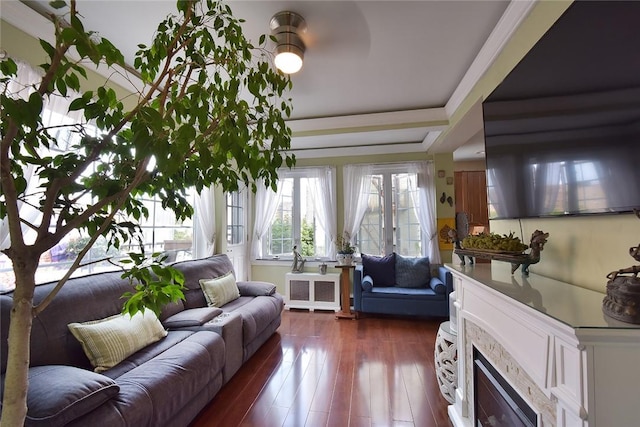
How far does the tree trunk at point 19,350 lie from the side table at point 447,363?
2309 mm

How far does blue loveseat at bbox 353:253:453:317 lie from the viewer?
3873 mm

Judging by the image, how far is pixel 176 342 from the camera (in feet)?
7.01

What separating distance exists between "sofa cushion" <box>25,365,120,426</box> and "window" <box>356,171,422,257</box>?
396 centimetres

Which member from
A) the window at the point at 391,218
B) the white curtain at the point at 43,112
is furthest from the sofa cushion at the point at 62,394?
the window at the point at 391,218

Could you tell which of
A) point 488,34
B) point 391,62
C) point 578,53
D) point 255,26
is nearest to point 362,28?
point 391,62

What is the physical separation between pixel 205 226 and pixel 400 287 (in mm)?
2893

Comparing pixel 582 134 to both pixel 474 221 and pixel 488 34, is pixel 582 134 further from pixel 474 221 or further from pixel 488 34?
pixel 474 221

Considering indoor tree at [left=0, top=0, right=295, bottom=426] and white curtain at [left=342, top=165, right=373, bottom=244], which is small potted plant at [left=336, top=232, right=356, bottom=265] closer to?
white curtain at [left=342, top=165, right=373, bottom=244]

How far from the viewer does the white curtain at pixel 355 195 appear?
15.9ft

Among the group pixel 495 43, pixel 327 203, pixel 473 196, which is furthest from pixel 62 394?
pixel 473 196

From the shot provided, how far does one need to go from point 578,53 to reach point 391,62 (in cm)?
146

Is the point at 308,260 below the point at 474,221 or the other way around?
below

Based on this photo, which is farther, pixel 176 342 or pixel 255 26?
pixel 176 342

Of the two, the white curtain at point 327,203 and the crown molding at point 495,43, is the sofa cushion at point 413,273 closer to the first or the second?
the white curtain at point 327,203
